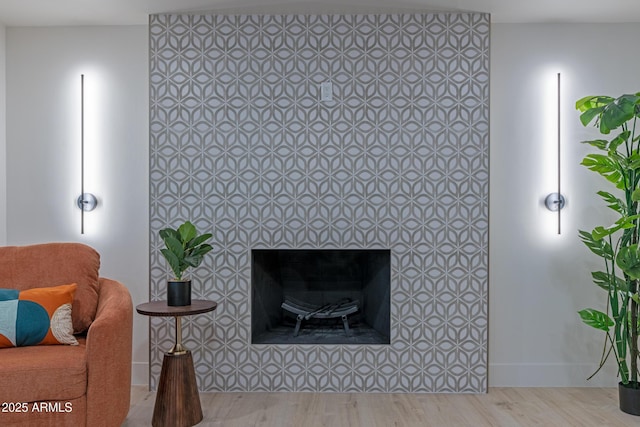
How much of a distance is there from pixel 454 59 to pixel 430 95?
29 cm

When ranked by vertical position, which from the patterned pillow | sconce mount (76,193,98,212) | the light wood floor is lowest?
the light wood floor

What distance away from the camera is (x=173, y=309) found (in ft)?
9.24

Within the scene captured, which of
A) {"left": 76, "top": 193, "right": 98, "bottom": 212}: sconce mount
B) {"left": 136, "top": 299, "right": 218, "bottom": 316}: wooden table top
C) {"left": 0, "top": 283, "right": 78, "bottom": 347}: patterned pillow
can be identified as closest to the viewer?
{"left": 0, "top": 283, "right": 78, "bottom": 347}: patterned pillow

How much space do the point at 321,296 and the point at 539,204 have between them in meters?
1.69

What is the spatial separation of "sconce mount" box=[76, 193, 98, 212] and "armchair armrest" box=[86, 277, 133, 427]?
1132 millimetres

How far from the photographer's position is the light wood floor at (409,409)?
9.77ft

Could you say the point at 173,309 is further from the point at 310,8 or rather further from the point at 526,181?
the point at 526,181

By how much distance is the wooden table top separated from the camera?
108 inches

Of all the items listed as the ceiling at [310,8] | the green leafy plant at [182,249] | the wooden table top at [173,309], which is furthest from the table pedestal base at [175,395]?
the ceiling at [310,8]

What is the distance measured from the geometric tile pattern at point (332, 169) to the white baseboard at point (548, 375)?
240mm

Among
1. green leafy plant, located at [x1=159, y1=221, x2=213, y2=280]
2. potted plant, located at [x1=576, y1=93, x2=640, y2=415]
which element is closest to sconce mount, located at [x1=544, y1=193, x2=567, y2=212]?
potted plant, located at [x1=576, y1=93, x2=640, y2=415]

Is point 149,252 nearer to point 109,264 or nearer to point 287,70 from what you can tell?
point 109,264

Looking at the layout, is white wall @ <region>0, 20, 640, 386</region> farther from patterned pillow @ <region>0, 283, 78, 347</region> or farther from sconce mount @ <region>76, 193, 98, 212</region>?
patterned pillow @ <region>0, 283, 78, 347</region>

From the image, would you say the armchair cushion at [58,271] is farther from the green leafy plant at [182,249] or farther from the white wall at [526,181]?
the white wall at [526,181]
